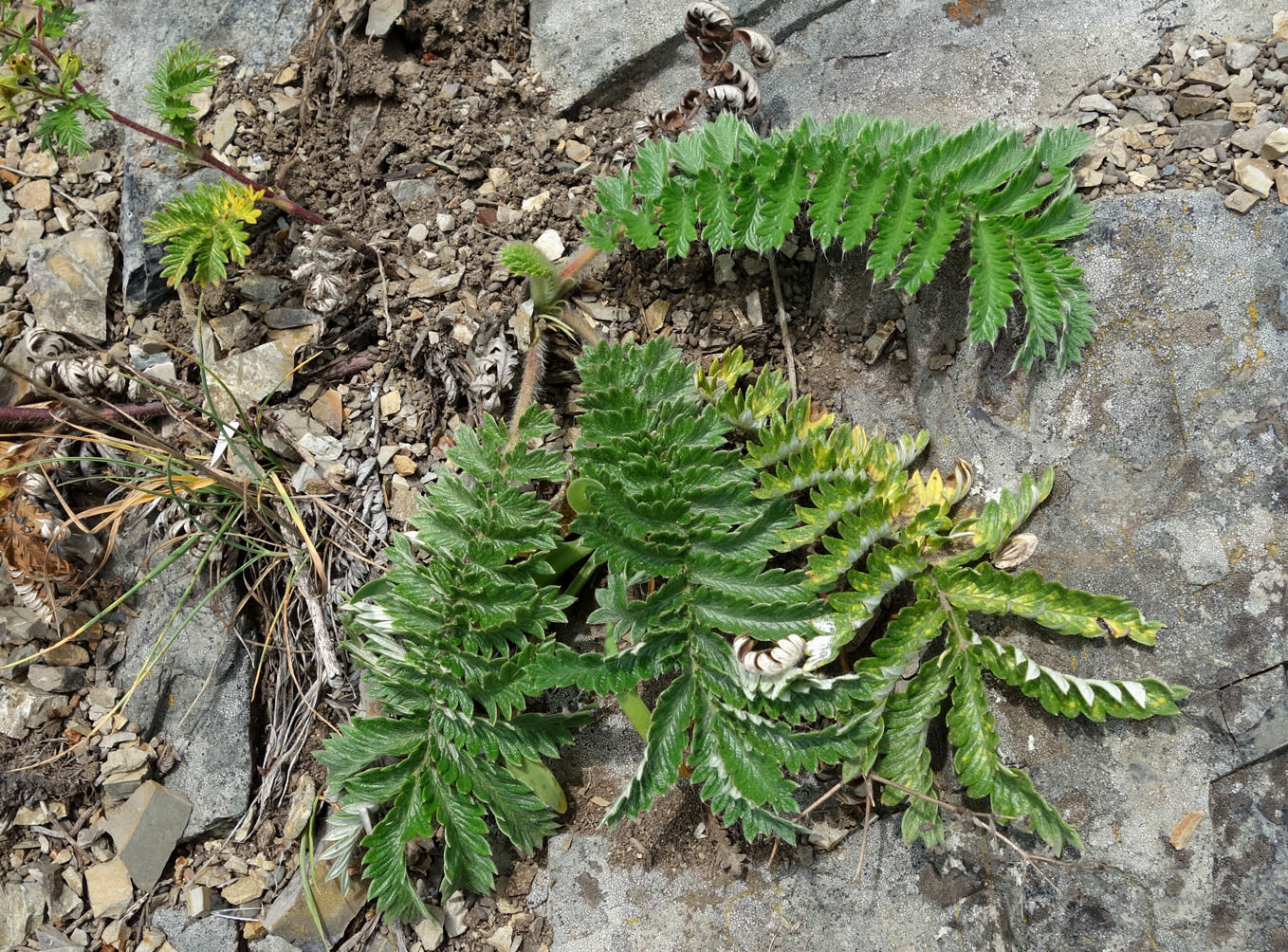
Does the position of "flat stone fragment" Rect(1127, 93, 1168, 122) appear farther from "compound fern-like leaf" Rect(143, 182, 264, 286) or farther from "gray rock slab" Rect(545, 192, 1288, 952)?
"compound fern-like leaf" Rect(143, 182, 264, 286)

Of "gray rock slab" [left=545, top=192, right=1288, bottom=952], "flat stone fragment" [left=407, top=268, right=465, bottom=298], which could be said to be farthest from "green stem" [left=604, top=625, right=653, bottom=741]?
"flat stone fragment" [left=407, top=268, right=465, bottom=298]

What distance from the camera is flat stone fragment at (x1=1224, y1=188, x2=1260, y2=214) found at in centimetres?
277

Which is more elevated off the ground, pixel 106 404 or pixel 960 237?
pixel 106 404

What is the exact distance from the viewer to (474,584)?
2.72 meters

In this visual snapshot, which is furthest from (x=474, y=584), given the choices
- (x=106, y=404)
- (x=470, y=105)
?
(x=470, y=105)

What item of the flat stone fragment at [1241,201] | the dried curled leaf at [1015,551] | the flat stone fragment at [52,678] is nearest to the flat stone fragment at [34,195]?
the flat stone fragment at [52,678]

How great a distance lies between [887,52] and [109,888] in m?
3.86

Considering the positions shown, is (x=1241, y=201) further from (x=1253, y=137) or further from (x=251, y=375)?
(x=251, y=375)

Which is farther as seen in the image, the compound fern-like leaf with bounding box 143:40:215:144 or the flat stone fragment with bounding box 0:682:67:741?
the flat stone fragment with bounding box 0:682:67:741

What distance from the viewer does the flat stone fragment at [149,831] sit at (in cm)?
314

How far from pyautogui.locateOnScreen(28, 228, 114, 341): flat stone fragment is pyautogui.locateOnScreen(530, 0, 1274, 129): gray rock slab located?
183 cm

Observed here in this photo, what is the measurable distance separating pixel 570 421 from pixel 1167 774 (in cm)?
208

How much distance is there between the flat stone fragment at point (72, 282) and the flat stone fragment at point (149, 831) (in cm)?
169

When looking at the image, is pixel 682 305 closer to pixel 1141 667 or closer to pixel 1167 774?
pixel 1141 667
